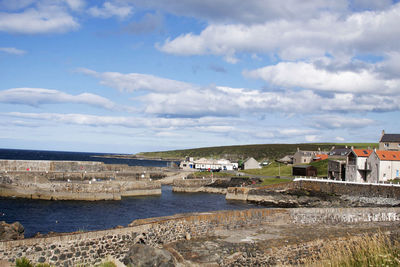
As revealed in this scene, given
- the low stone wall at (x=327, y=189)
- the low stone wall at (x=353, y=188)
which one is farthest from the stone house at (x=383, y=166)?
the low stone wall at (x=327, y=189)

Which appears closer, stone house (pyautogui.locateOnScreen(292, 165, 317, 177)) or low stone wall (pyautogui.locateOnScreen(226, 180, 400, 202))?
low stone wall (pyautogui.locateOnScreen(226, 180, 400, 202))

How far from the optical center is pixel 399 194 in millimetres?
52969

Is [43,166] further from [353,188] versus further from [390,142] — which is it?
[390,142]

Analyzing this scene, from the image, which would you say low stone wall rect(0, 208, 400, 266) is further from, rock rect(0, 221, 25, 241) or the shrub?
rock rect(0, 221, 25, 241)

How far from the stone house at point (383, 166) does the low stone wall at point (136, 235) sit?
38905mm

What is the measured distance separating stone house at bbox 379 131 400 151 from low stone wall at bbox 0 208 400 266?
202ft

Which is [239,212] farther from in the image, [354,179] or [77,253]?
[354,179]

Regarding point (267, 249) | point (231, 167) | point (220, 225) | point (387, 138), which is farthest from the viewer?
point (231, 167)

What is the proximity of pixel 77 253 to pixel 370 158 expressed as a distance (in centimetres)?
6127

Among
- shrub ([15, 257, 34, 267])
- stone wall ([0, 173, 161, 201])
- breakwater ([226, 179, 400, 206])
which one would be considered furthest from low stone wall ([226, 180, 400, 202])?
shrub ([15, 257, 34, 267])

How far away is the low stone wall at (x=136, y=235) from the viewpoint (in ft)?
45.0

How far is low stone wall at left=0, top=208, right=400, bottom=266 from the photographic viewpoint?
13711mm

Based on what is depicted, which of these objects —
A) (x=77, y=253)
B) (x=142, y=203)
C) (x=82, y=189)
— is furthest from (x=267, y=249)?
(x=82, y=189)

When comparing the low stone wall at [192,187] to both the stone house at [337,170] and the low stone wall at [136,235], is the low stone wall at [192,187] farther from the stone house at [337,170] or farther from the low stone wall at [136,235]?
the low stone wall at [136,235]
